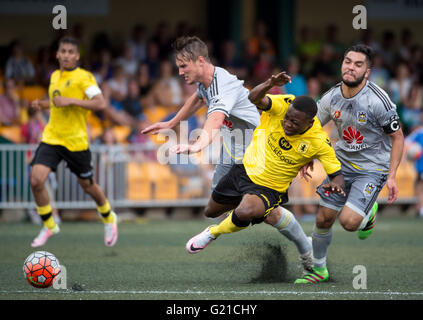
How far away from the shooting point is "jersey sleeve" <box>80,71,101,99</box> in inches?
369

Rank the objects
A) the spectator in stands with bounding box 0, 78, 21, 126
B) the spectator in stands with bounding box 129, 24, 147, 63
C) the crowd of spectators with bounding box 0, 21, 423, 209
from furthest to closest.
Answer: the spectator in stands with bounding box 129, 24, 147, 63 → the crowd of spectators with bounding box 0, 21, 423, 209 → the spectator in stands with bounding box 0, 78, 21, 126

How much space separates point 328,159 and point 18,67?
9.75 m

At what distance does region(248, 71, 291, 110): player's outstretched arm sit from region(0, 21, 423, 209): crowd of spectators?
7.53 meters

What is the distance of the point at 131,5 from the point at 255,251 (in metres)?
11.7

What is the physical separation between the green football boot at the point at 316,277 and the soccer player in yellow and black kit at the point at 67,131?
3287 mm

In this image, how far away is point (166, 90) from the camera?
16.0 m

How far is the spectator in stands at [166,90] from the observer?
15.9 meters

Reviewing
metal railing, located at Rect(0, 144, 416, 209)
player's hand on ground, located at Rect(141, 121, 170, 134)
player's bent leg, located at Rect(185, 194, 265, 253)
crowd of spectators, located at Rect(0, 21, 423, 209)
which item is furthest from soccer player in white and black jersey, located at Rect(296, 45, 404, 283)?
crowd of spectators, located at Rect(0, 21, 423, 209)

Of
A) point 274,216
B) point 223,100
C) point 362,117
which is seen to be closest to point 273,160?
point 274,216

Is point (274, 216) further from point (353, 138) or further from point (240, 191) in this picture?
point (353, 138)

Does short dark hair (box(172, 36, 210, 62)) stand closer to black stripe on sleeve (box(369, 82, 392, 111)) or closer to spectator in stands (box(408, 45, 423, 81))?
black stripe on sleeve (box(369, 82, 392, 111))

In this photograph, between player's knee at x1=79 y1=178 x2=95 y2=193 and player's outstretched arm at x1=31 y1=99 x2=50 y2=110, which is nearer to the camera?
player's outstretched arm at x1=31 y1=99 x2=50 y2=110

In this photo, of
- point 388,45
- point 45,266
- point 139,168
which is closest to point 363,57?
point 45,266

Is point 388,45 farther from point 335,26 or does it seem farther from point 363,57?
point 363,57
